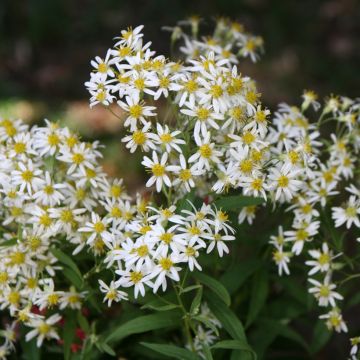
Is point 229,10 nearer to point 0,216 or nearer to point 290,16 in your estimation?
point 290,16

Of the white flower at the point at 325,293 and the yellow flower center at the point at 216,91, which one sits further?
the white flower at the point at 325,293

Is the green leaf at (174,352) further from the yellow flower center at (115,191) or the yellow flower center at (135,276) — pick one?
the yellow flower center at (115,191)

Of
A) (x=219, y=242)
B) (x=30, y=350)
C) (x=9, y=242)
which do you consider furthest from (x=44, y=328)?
(x=219, y=242)

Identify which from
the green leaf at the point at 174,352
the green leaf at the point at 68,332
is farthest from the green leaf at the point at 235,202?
the green leaf at the point at 68,332

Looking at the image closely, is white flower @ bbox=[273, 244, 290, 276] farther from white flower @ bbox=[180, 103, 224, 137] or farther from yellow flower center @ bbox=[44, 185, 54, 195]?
yellow flower center @ bbox=[44, 185, 54, 195]

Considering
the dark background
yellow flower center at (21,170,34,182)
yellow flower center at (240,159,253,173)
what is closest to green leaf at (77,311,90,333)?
yellow flower center at (21,170,34,182)
